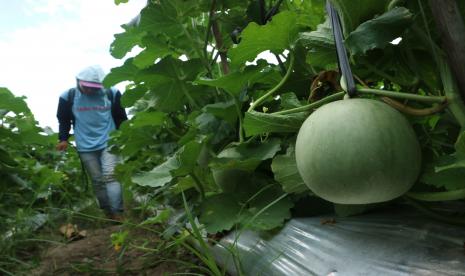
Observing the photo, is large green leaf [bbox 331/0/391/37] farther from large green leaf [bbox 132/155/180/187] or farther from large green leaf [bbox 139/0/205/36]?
large green leaf [bbox 139/0/205/36]

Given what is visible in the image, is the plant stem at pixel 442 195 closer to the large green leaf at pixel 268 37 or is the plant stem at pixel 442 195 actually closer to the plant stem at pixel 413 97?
the plant stem at pixel 413 97

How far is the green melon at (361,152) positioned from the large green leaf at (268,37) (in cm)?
32

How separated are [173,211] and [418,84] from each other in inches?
50.8

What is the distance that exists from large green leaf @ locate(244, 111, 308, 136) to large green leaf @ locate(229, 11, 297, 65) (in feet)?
0.71

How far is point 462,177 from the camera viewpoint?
0.67 m

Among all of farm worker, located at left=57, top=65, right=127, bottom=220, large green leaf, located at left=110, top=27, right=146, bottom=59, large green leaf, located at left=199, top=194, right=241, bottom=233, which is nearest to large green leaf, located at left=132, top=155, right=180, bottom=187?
large green leaf, located at left=199, top=194, right=241, bottom=233

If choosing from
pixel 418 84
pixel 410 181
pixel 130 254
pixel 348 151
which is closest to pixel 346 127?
pixel 348 151

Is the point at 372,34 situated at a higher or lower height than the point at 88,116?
higher

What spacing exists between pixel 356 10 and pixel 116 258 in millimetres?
1595

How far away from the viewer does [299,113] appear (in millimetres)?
801

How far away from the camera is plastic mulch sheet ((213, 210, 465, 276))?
0.70 meters

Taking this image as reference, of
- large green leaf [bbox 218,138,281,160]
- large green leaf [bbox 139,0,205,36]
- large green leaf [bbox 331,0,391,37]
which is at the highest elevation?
large green leaf [bbox 139,0,205,36]

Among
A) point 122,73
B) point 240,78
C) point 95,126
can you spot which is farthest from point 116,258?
point 95,126

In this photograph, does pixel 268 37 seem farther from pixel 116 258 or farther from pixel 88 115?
pixel 88 115
